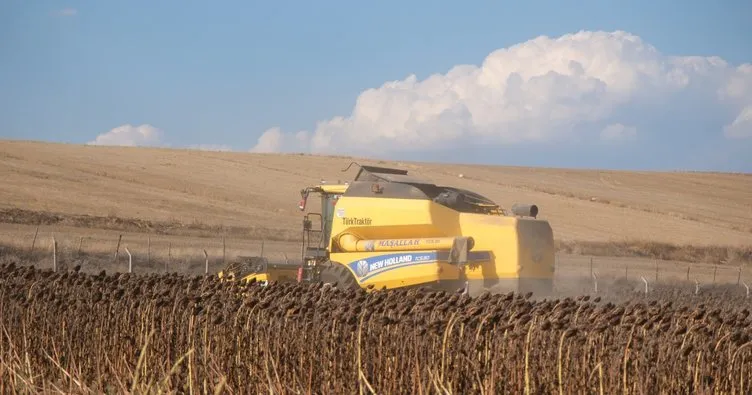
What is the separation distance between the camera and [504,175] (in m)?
74.2

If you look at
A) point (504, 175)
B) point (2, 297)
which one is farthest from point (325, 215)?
point (504, 175)

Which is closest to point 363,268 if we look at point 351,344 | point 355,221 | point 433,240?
point 355,221

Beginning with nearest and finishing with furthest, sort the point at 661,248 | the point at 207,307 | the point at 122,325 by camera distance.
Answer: the point at 207,307 → the point at 122,325 → the point at 661,248

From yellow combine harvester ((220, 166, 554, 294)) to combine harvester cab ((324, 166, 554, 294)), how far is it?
0.06 feet

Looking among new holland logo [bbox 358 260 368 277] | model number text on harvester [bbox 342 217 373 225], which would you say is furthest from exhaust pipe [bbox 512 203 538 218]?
new holland logo [bbox 358 260 368 277]

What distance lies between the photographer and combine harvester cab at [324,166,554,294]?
685 inches

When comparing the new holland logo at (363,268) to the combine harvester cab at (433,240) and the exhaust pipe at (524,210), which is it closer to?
the combine harvester cab at (433,240)

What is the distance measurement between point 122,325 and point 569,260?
104 feet

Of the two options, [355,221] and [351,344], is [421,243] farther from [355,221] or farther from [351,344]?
[351,344]

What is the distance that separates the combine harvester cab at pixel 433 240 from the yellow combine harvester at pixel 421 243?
18 mm

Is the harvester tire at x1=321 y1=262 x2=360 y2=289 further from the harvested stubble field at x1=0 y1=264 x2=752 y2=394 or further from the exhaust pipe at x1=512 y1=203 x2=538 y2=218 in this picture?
the harvested stubble field at x1=0 y1=264 x2=752 y2=394

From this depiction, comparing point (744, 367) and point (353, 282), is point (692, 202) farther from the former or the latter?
point (744, 367)

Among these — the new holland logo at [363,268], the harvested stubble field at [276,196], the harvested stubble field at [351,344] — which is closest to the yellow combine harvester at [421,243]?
the new holland logo at [363,268]

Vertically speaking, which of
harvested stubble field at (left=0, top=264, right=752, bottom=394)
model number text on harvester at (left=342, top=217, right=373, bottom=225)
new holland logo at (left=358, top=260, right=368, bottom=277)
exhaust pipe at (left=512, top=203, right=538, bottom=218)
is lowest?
new holland logo at (left=358, top=260, right=368, bottom=277)
